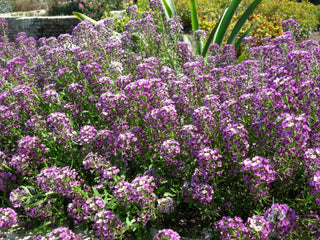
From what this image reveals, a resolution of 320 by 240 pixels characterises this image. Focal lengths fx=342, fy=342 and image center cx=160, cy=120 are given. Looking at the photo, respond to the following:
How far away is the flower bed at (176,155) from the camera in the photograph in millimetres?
2611

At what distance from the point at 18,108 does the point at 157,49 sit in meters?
2.51

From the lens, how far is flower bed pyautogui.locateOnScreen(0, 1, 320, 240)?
261 cm

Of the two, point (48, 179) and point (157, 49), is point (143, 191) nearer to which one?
point (48, 179)

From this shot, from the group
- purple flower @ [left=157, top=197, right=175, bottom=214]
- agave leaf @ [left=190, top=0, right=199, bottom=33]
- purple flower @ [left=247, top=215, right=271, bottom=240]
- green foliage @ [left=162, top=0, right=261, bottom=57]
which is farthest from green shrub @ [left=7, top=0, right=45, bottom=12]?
purple flower @ [left=247, top=215, right=271, bottom=240]

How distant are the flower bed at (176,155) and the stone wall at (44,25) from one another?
8.72m

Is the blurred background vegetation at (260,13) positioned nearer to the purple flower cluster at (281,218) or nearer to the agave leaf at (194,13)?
the agave leaf at (194,13)

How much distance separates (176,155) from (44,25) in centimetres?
1154

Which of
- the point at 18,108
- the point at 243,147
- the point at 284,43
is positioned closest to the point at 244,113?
the point at 243,147

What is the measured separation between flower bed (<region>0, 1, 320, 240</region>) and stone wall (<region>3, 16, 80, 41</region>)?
8.72 m

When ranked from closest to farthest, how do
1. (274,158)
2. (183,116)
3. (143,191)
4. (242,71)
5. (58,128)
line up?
(143,191) → (274,158) → (58,128) → (183,116) → (242,71)

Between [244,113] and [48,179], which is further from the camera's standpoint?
[244,113]

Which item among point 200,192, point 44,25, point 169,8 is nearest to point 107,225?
point 200,192

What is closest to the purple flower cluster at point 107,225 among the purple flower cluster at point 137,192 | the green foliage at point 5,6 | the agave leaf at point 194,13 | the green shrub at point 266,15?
the purple flower cluster at point 137,192

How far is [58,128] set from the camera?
3.34 meters
